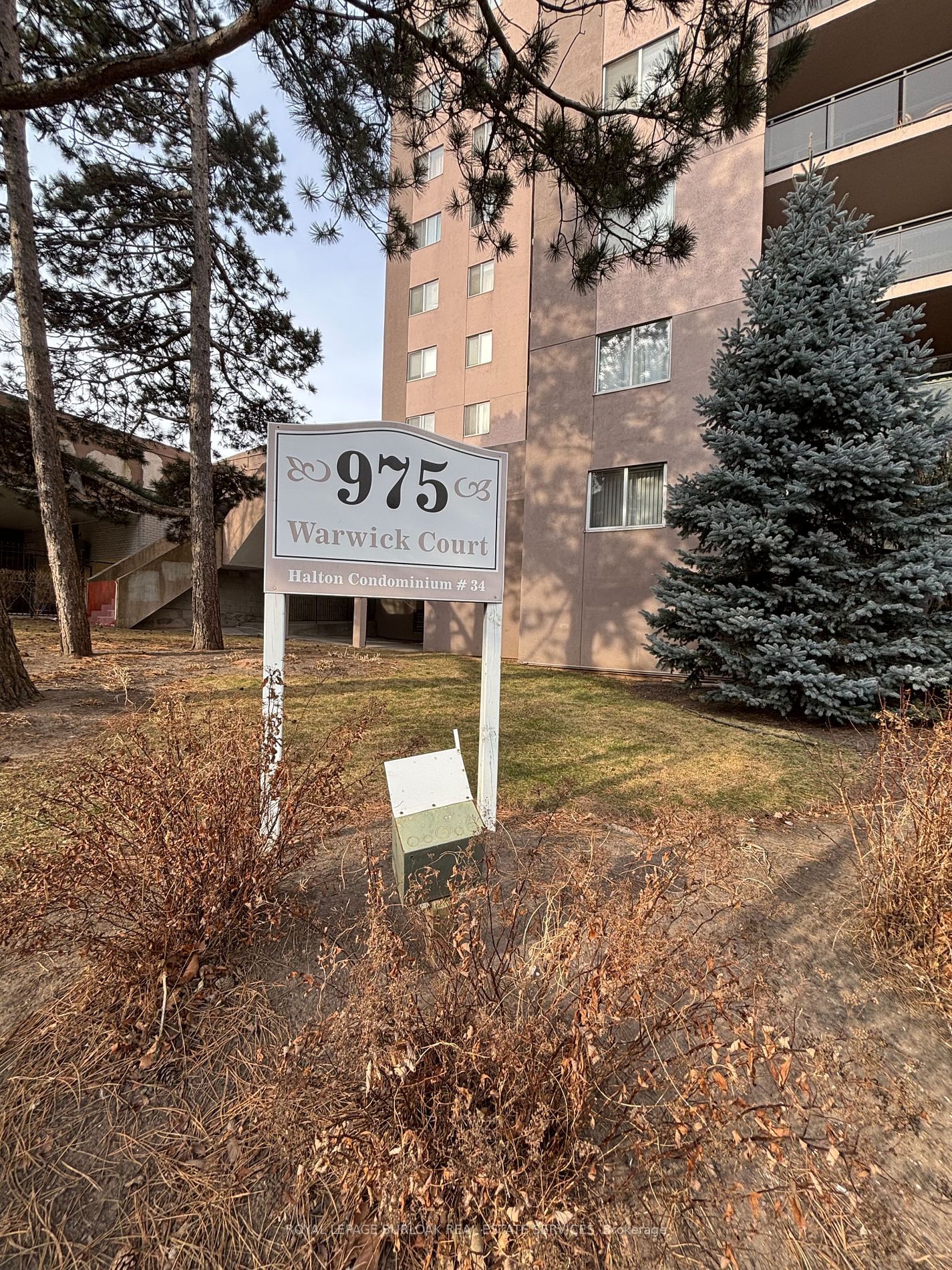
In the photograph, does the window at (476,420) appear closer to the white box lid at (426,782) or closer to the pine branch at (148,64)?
the pine branch at (148,64)

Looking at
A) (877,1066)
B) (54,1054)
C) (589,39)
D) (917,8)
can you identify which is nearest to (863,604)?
(877,1066)

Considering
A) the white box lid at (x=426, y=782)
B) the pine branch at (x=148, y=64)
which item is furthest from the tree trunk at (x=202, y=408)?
the white box lid at (x=426, y=782)

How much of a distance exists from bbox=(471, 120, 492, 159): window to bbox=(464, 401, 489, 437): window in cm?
1012

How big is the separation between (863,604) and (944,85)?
9783 millimetres

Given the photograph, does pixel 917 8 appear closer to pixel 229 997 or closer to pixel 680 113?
pixel 680 113

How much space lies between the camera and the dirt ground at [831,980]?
1422 millimetres

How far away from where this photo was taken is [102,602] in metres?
17.0

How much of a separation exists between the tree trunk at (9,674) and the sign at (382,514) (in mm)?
4145

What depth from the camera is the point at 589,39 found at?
11938 mm

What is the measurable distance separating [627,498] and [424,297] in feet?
29.9

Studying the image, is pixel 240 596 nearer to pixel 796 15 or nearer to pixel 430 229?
pixel 430 229

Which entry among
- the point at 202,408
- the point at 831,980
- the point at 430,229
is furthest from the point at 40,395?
the point at 430,229

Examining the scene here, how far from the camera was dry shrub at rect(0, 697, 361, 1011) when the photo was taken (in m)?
1.87

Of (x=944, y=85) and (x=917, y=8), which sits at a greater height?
(x=917, y=8)
